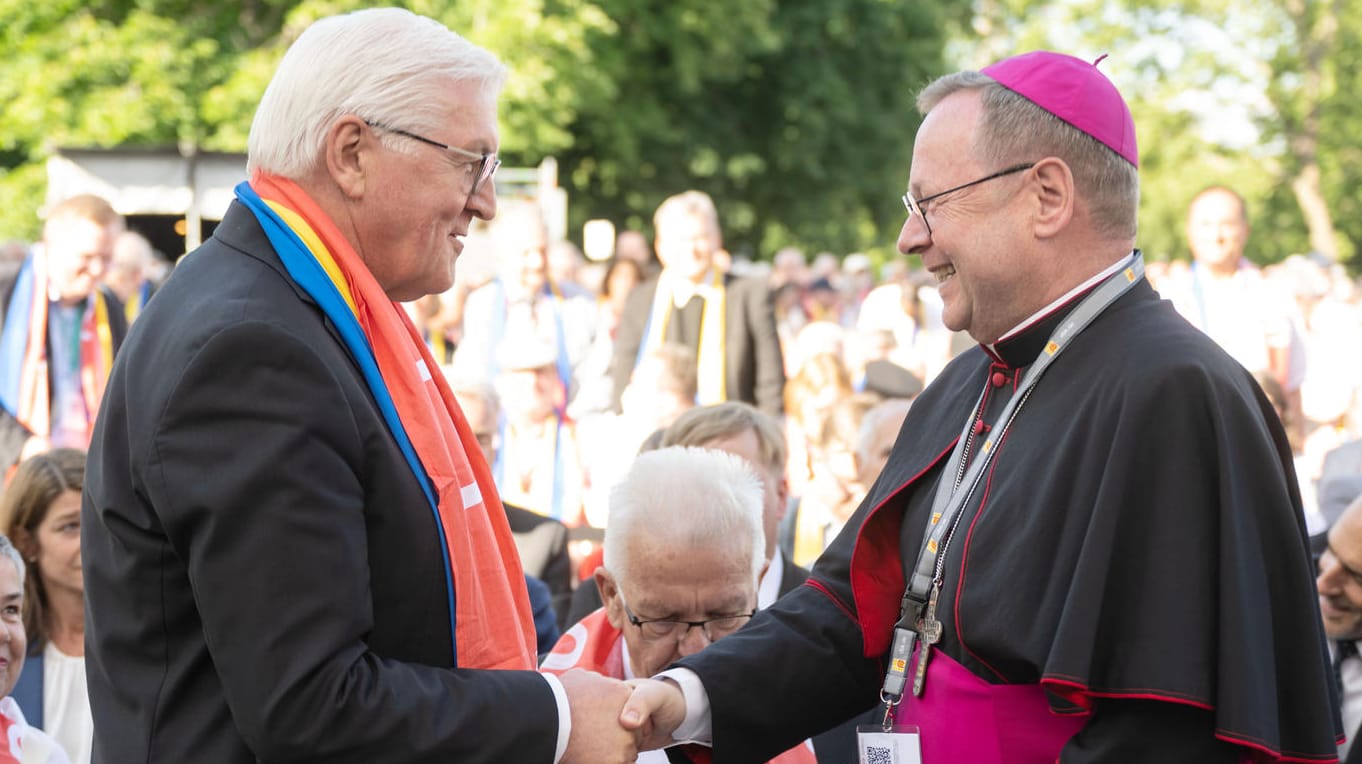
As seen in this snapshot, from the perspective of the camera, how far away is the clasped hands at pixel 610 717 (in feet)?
9.41

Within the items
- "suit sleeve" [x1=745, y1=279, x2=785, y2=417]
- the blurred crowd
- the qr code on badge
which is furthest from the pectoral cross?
"suit sleeve" [x1=745, y1=279, x2=785, y2=417]

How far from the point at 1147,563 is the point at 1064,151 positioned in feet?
2.52

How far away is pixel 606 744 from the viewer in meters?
2.93

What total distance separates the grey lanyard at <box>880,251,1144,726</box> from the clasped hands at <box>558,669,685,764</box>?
453mm

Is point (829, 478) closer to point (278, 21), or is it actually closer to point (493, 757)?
point (493, 757)

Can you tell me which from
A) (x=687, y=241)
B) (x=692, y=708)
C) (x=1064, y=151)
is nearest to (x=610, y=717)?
(x=692, y=708)

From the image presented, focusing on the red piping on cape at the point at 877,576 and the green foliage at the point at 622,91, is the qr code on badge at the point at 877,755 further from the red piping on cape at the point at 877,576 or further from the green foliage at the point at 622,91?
the green foliage at the point at 622,91

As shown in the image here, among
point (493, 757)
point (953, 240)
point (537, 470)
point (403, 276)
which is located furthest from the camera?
point (537, 470)

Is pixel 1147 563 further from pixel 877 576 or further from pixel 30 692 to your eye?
pixel 30 692

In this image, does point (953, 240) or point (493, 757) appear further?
point (953, 240)

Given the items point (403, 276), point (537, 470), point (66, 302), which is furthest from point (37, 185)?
point (403, 276)

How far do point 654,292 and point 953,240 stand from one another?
20.5ft

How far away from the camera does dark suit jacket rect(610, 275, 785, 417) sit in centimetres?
918

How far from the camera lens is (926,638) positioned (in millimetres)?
3104
